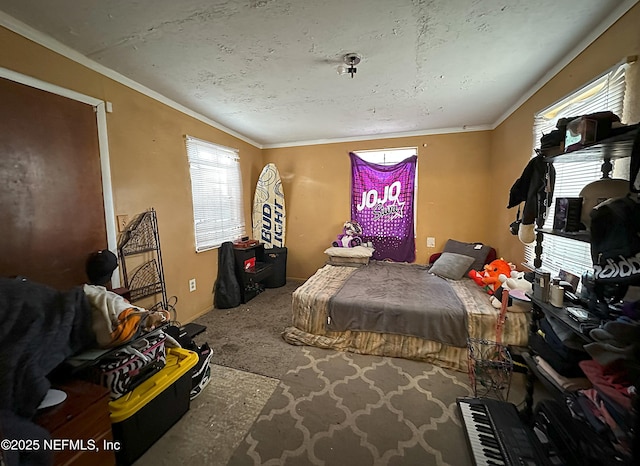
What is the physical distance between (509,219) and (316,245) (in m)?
2.62

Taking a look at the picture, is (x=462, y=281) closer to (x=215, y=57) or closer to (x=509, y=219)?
(x=509, y=219)

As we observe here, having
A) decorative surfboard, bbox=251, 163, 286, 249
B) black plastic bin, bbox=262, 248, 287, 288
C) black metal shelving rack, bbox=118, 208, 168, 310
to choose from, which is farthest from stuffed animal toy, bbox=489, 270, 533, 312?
black metal shelving rack, bbox=118, 208, 168, 310

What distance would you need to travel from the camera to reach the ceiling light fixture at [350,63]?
172 cm

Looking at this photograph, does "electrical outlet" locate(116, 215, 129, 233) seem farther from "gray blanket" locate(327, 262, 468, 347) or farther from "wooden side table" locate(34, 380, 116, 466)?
"gray blanket" locate(327, 262, 468, 347)

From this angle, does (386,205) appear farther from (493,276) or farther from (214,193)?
(214,193)

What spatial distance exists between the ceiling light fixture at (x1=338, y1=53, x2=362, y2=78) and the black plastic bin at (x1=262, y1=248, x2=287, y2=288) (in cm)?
261

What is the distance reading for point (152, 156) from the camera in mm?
2355

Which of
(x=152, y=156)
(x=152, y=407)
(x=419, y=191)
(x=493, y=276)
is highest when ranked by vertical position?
(x=152, y=156)

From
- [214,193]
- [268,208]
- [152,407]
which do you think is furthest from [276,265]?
[152,407]

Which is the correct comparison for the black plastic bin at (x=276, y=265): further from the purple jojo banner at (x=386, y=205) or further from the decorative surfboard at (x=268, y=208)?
the purple jojo banner at (x=386, y=205)

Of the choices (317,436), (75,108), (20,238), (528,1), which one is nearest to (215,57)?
(75,108)

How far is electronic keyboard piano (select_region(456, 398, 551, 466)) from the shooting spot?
1152 millimetres

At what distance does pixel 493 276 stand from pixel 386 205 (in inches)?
67.3

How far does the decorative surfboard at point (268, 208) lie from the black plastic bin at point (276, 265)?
0.48 ft
